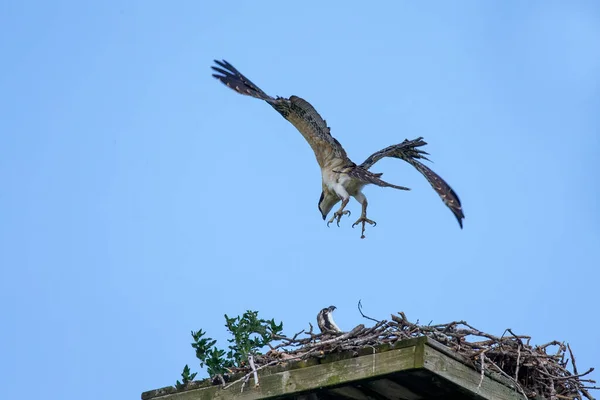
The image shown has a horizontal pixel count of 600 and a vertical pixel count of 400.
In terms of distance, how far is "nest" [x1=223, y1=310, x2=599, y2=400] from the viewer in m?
5.35

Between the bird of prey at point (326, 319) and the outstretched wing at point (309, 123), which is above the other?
the outstretched wing at point (309, 123)

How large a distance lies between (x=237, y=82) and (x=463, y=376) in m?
4.55

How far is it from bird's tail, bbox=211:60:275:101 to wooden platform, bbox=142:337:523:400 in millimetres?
3712

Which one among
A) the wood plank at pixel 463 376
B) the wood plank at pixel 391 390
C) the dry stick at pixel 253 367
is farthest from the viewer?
the dry stick at pixel 253 367

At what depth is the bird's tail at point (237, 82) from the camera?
8.74 meters

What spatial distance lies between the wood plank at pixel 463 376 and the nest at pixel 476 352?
2.4 inches

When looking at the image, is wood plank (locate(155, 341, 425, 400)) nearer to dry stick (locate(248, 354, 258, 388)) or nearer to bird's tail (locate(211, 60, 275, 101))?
dry stick (locate(248, 354, 258, 388))

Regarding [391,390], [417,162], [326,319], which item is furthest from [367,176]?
[391,390]

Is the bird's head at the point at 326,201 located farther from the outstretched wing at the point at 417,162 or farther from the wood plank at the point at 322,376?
the wood plank at the point at 322,376

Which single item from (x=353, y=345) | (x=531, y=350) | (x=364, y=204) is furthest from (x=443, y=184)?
(x=353, y=345)

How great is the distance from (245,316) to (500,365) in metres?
1.64

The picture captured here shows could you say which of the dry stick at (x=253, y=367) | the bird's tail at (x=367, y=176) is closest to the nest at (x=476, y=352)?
the dry stick at (x=253, y=367)

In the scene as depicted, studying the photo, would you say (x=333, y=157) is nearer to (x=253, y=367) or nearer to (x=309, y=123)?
(x=309, y=123)

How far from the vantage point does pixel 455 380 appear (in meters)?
5.09
